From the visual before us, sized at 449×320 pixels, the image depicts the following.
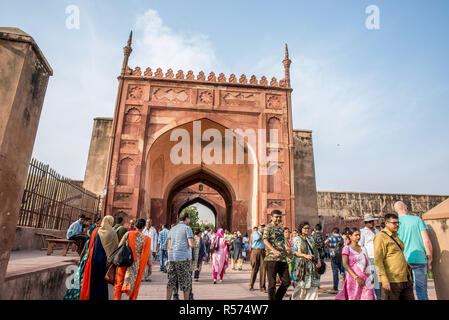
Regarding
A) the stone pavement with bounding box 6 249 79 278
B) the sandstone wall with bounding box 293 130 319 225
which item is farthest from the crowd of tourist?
the sandstone wall with bounding box 293 130 319 225

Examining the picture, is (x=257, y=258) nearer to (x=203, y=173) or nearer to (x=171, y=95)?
(x=171, y=95)

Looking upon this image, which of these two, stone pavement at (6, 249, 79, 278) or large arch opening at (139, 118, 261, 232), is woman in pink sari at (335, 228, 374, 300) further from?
large arch opening at (139, 118, 261, 232)

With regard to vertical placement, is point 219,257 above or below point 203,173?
below

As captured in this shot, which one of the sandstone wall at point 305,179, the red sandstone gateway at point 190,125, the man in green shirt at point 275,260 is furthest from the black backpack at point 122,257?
the sandstone wall at point 305,179

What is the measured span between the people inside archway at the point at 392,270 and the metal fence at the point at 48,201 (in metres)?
6.35

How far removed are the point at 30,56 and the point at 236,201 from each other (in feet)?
38.4

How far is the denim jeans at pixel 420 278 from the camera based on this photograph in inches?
120

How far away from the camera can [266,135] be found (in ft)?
40.1

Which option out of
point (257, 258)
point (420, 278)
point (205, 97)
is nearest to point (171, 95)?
point (205, 97)

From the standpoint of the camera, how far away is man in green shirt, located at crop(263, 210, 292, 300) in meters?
3.49

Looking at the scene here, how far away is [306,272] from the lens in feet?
11.4

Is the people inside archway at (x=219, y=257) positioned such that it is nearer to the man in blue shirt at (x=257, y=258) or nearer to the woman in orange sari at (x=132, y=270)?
the man in blue shirt at (x=257, y=258)

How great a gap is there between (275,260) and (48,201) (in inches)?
238
